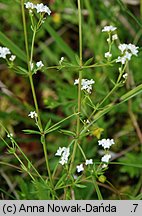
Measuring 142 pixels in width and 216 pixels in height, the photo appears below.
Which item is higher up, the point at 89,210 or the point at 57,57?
the point at 57,57

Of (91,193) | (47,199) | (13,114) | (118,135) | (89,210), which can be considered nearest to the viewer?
(47,199)

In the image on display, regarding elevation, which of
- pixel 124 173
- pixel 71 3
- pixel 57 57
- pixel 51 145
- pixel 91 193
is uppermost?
pixel 71 3

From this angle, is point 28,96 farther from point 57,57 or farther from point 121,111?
point 121,111

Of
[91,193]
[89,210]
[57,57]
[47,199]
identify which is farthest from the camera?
[57,57]

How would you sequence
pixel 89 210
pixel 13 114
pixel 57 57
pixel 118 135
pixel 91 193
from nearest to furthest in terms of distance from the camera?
pixel 89 210, pixel 91 193, pixel 13 114, pixel 118 135, pixel 57 57

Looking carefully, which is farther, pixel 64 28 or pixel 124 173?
pixel 64 28

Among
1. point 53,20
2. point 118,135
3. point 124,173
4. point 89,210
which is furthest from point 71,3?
point 89,210

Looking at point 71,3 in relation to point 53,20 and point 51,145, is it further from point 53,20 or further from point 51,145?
point 51,145

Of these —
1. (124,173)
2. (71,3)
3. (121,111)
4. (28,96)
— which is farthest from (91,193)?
(71,3)

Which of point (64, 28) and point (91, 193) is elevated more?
point (64, 28)
